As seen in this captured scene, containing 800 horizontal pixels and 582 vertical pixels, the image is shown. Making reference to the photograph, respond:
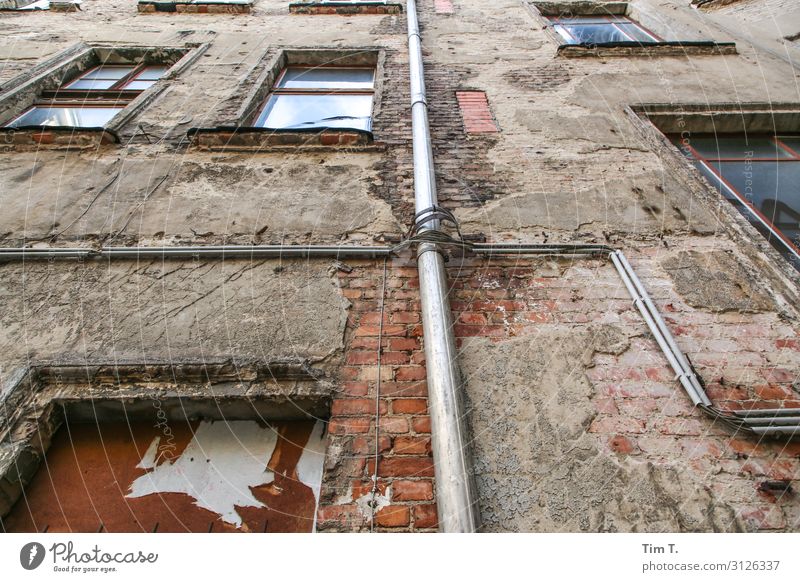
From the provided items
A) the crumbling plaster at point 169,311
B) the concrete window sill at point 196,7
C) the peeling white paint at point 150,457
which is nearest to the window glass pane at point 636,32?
the concrete window sill at point 196,7

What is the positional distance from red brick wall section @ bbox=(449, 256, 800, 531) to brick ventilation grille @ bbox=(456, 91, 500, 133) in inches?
60.8

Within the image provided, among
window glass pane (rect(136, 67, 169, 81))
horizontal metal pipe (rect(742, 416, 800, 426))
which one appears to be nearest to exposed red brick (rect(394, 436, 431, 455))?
horizontal metal pipe (rect(742, 416, 800, 426))

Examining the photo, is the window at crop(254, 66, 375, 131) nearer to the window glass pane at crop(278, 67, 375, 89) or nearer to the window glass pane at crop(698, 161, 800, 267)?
the window glass pane at crop(278, 67, 375, 89)

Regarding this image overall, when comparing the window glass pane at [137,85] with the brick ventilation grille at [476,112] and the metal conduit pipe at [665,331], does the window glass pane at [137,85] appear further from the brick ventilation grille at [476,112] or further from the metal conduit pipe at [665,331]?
the metal conduit pipe at [665,331]

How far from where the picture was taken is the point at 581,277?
2.12 m

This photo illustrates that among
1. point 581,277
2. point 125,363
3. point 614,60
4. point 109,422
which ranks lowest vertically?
point 109,422

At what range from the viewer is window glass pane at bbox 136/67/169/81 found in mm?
4640

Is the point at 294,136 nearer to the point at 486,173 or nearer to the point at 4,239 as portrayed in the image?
the point at 486,173

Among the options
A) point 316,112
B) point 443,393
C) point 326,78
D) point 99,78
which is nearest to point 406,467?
point 443,393

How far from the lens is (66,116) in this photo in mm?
3924

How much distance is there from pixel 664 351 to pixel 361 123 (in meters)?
3.02

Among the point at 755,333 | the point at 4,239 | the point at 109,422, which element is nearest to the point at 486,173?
the point at 755,333

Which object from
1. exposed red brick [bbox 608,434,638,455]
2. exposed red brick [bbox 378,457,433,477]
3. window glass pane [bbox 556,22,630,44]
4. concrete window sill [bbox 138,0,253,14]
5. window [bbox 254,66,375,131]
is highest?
concrete window sill [bbox 138,0,253,14]

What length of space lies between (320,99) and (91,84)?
9.33ft
